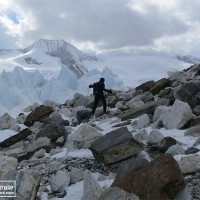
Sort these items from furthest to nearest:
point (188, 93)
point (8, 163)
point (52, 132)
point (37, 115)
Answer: point (37, 115), point (188, 93), point (52, 132), point (8, 163)

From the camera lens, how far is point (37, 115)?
19641 mm

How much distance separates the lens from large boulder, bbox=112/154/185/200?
7801 mm

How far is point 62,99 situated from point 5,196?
51666 mm

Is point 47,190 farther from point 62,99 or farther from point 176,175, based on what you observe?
point 62,99

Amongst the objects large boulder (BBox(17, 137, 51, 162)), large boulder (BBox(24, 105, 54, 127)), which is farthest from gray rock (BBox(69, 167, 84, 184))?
large boulder (BBox(24, 105, 54, 127))

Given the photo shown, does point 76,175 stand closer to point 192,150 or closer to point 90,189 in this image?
point 90,189

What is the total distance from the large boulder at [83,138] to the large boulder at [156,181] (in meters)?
3.94

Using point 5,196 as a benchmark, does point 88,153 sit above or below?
above

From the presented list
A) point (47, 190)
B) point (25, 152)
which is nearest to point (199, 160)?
point (47, 190)

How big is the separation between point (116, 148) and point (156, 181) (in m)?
2.35

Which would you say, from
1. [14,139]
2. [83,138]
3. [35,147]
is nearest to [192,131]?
[83,138]

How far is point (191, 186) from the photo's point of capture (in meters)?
8.34

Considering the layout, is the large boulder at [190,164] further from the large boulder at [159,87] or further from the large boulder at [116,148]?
the large boulder at [159,87]

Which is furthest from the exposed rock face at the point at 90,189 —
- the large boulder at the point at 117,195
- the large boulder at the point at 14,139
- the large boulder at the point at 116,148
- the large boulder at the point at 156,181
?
the large boulder at the point at 14,139
